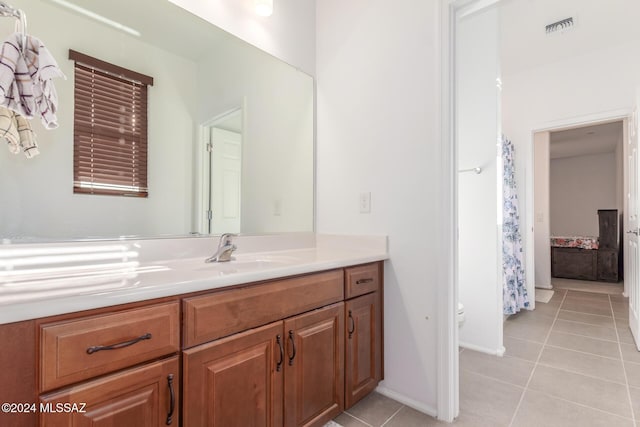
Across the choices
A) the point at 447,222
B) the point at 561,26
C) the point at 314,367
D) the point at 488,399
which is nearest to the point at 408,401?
the point at 488,399

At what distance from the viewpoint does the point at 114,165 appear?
4.28 ft

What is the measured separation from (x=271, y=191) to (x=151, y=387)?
125cm

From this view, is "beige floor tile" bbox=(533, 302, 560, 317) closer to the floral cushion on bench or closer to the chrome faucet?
the floral cushion on bench

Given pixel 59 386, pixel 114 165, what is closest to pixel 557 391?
pixel 59 386

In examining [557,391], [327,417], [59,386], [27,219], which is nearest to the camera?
[59,386]

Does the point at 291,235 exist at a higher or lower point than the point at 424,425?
higher

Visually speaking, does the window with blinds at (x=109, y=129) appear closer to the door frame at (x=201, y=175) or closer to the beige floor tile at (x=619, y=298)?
the door frame at (x=201, y=175)

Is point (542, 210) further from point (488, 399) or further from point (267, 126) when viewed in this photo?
point (267, 126)

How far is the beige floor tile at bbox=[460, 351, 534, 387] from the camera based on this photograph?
196 cm

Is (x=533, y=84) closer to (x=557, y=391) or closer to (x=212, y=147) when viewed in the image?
(x=557, y=391)

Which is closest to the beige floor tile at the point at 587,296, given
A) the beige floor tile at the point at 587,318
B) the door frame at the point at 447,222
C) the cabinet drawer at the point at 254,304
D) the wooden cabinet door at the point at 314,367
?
the beige floor tile at the point at 587,318

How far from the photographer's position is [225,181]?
170 cm

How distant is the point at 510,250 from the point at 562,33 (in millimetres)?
2213

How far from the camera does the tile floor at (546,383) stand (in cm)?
155
